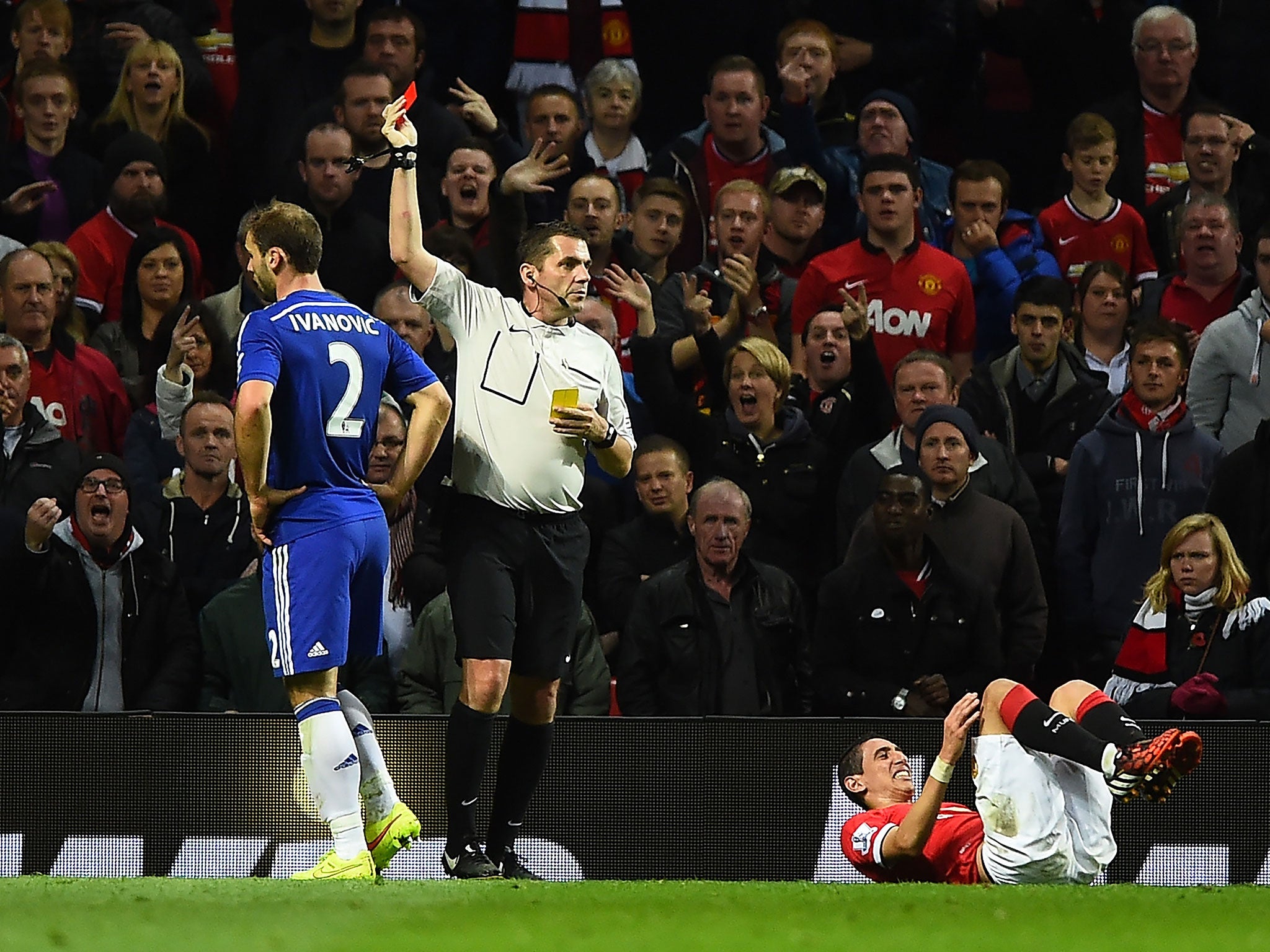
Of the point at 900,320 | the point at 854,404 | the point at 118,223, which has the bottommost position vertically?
the point at 854,404

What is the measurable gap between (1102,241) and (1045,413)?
166cm

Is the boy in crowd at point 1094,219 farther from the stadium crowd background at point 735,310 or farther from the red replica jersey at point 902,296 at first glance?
the red replica jersey at point 902,296

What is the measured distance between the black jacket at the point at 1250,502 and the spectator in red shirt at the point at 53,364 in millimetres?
5274

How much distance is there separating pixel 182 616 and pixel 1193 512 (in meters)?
4.61

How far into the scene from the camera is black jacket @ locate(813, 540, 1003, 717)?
884 centimetres

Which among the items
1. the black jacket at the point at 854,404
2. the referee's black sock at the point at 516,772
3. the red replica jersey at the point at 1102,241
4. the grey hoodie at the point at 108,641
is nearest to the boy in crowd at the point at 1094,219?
the red replica jersey at the point at 1102,241

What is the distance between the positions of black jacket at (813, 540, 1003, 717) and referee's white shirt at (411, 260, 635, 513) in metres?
1.81

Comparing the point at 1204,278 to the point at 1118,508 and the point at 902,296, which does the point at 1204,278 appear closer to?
the point at 902,296

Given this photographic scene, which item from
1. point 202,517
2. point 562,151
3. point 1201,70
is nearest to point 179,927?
point 202,517

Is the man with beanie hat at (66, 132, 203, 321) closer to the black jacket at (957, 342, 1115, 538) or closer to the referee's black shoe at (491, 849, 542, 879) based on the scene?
the black jacket at (957, 342, 1115, 538)

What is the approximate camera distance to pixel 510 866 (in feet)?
24.4

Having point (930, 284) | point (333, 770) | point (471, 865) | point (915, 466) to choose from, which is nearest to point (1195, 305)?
point (930, 284)

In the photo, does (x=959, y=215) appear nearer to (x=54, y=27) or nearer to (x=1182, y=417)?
(x=1182, y=417)

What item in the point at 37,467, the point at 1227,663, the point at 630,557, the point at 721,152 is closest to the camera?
the point at 1227,663
